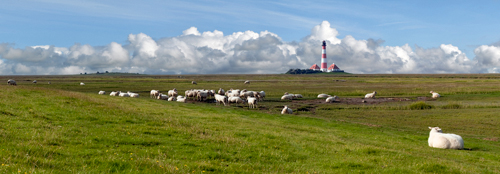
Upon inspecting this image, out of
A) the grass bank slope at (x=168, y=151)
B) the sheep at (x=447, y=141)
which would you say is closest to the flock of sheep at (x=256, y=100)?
the sheep at (x=447, y=141)

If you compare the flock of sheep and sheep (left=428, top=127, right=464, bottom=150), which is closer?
sheep (left=428, top=127, right=464, bottom=150)

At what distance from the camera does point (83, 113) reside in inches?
711

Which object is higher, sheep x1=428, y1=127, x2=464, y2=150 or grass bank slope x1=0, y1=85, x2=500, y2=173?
grass bank slope x1=0, y1=85, x2=500, y2=173

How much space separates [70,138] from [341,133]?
556 inches

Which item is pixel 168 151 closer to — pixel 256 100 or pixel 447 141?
pixel 447 141

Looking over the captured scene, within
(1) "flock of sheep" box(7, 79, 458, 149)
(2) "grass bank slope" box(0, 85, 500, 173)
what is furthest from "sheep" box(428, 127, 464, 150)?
(2) "grass bank slope" box(0, 85, 500, 173)

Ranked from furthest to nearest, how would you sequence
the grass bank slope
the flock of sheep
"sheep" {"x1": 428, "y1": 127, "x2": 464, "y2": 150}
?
the flock of sheep, "sheep" {"x1": 428, "y1": 127, "x2": 464, "y2": 150}, the grass bank slope

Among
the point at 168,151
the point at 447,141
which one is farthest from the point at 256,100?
the point at 168,151

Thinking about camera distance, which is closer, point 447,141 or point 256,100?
point 447,141

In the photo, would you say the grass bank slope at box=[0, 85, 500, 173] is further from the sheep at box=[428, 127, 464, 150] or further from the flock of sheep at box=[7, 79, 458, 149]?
the flock of sheep at box=[7, 79, 458, 149]

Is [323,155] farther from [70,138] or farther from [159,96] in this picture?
[159,96]

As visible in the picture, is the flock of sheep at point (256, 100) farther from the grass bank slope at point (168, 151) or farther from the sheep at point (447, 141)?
the grass bank slope at point (168, 151)

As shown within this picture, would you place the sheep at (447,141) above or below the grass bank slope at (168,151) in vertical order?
below

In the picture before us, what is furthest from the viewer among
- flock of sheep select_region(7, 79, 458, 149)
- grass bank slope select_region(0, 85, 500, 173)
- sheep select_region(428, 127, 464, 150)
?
flock of sheep select_region(7, 79, 458, 149)
